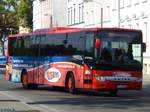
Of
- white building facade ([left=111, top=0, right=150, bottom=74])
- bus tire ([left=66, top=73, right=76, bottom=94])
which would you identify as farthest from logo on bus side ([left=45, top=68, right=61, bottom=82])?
white building facade ([left=111, top=0, right=150, bottom=74])

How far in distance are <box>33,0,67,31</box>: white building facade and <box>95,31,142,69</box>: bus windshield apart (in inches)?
2700

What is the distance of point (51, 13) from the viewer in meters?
103

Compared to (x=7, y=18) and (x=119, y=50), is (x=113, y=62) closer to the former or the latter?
(x=119, y=50)

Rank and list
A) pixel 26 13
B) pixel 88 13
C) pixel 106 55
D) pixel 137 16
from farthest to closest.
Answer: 1. pixel 26 13
2. pixel 88 13
3. pixel 137 16
4. pixel 106 55

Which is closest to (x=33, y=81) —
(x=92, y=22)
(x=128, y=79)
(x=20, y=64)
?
(x=20, y=64)

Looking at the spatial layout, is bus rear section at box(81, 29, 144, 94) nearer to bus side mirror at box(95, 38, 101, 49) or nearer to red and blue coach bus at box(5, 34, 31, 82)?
bus side mirror at box(95, 38, 101, 49)

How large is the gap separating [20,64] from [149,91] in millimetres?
6856

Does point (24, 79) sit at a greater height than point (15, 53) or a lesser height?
lesser

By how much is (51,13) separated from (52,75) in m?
72.7

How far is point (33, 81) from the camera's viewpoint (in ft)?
107

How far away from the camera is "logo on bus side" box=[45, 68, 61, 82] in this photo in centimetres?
2973

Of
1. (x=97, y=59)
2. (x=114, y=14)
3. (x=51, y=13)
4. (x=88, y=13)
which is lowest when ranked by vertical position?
(x=97, y=59)

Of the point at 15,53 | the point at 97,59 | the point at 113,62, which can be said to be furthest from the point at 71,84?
the point at 15,53

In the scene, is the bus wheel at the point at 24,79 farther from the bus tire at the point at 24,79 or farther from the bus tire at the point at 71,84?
the bus tire at the point at 71,84
